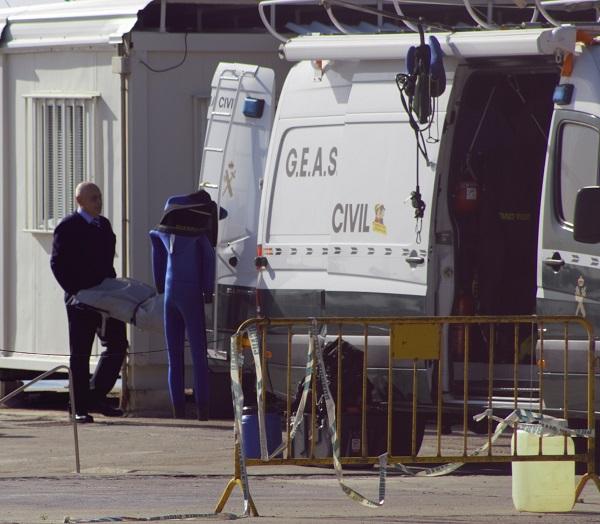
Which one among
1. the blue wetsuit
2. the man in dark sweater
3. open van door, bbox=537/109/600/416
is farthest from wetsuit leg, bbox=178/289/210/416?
open van door, bbox=537/109/600/416

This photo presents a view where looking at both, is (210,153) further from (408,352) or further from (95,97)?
(408,352)

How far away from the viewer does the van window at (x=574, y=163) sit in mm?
10672

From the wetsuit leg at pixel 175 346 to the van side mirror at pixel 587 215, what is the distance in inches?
174

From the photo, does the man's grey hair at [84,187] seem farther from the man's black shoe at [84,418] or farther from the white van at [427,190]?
the white van at [427,190]

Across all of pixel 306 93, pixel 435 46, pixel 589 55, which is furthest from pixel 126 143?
pixel 589 55

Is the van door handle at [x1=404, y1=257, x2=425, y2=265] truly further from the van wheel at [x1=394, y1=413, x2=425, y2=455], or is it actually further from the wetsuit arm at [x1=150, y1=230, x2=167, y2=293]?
the wetsuit arm at [x1=150, y1=230, x2=167, y2=293]

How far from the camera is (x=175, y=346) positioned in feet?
46.5

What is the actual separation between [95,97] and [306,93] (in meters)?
3.52

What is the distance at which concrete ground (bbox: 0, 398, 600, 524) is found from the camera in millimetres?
9297

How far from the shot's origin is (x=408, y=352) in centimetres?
959

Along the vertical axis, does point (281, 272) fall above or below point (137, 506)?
above

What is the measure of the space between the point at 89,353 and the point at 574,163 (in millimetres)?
5414

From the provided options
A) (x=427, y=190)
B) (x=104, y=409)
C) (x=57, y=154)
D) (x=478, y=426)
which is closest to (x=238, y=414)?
(x=427, y=190)

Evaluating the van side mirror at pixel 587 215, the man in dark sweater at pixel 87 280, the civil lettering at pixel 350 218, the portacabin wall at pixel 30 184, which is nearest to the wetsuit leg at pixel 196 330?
the man in dark sweater at pixel 87 280
